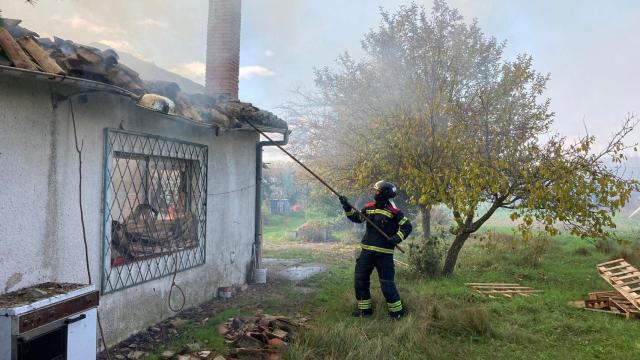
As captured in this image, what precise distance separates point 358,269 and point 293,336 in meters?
1.69

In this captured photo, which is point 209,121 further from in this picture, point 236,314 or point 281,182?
point 281,182

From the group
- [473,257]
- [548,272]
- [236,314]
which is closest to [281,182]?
[473,257]

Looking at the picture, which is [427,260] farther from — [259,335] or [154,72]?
[154,72]

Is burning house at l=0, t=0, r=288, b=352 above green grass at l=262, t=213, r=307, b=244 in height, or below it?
→ above

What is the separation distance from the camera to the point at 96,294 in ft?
12.0

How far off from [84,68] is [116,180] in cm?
150

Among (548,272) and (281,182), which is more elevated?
(281,182)

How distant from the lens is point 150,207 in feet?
18.8

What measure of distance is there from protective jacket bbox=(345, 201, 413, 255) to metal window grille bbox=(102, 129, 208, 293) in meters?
2.28

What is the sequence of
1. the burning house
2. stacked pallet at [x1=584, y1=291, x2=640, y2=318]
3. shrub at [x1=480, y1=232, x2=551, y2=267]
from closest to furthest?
the burning house < stacked pallet at [x1=584, y1=291, x2=640, y2=318] < shrub at [x1=480, y1=232, x2=551, y2=267]

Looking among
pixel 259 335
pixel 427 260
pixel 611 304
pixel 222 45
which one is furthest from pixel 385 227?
pixel 222 45

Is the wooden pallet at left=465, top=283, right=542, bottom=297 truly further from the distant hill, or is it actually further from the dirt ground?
the distant hill

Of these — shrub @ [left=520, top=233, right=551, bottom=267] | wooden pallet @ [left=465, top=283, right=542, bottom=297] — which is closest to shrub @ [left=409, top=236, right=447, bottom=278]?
wooden pallet @ [left=465, top=283, right=542, bottom=297]

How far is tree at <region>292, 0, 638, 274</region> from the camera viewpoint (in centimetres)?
758
